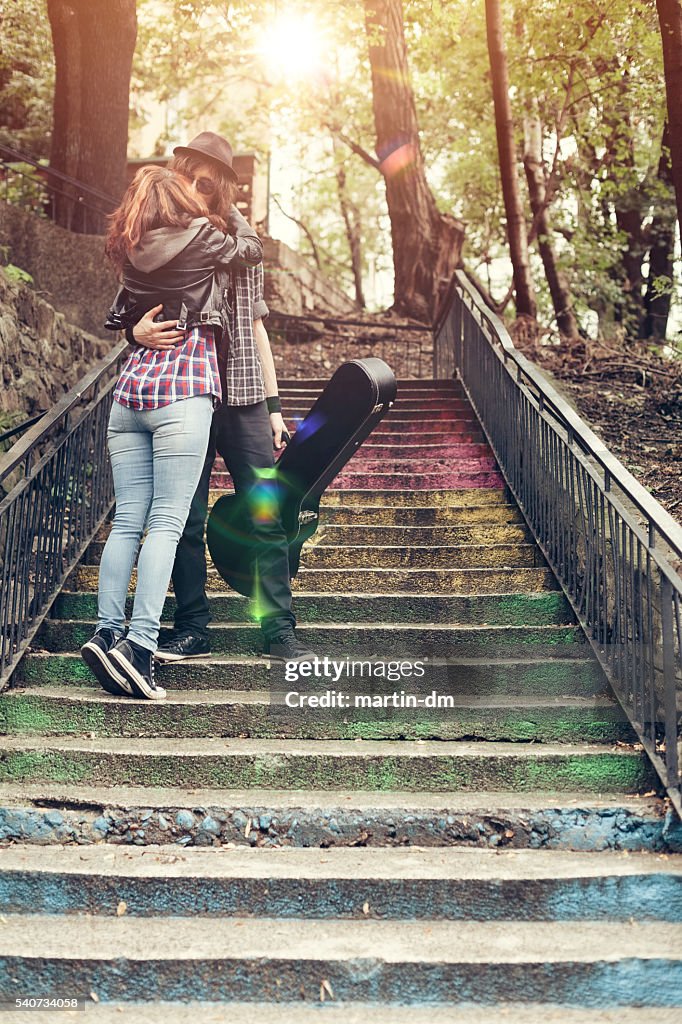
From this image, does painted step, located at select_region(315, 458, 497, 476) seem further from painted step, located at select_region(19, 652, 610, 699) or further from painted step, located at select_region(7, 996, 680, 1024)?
painted step, located at select_region(7, 996, 680, 1024)

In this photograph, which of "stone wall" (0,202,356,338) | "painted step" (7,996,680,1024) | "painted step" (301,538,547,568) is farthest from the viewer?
"stone wall" (0,202,356,338)

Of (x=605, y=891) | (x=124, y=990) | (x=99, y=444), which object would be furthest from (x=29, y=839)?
(x=99, y=444)

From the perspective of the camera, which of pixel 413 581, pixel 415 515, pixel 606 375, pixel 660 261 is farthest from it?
pixel 660 261

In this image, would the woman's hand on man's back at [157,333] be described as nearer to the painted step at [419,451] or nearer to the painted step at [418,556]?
the painted step at [418,556]

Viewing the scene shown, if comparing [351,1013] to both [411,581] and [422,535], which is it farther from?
[422,535]

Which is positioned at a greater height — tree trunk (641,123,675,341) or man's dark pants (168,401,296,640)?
tree trunk (641,123,675,341)

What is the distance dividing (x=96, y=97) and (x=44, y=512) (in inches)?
286

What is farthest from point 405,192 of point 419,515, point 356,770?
point 356,770

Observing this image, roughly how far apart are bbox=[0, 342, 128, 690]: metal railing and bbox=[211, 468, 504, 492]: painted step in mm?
1200

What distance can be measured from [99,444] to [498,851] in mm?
3408

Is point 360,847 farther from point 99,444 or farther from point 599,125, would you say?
point 599,125

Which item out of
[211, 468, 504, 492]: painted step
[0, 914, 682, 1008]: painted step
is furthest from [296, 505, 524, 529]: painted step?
[0, 914, 682, 1008]: painted step

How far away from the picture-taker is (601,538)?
3.95m

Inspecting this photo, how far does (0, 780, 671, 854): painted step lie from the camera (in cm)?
308
